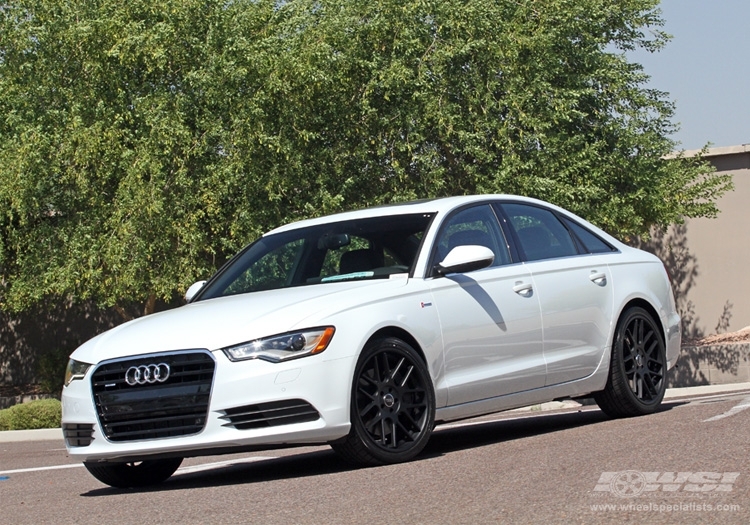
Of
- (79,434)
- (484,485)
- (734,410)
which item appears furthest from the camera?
(734,410)

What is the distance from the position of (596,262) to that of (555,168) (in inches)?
611

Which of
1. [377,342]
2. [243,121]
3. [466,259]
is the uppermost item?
[243,121]

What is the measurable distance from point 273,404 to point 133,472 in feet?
5.13

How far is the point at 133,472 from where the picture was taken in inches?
323

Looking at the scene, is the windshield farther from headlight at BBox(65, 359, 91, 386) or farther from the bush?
the bush

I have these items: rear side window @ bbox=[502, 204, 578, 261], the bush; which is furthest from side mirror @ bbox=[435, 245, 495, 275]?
the bush

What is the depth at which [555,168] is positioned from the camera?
81.6 ft

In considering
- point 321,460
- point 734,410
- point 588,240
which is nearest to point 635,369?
point 734,410

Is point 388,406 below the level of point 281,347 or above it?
below

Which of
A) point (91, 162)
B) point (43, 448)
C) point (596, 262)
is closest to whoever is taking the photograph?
point (596, 262)

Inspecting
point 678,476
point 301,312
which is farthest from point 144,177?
point 678,476

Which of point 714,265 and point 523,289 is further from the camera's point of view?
point 714,265

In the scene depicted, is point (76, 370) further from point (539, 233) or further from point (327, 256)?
point (539, 233)

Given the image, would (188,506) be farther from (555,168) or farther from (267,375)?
(555,168)
